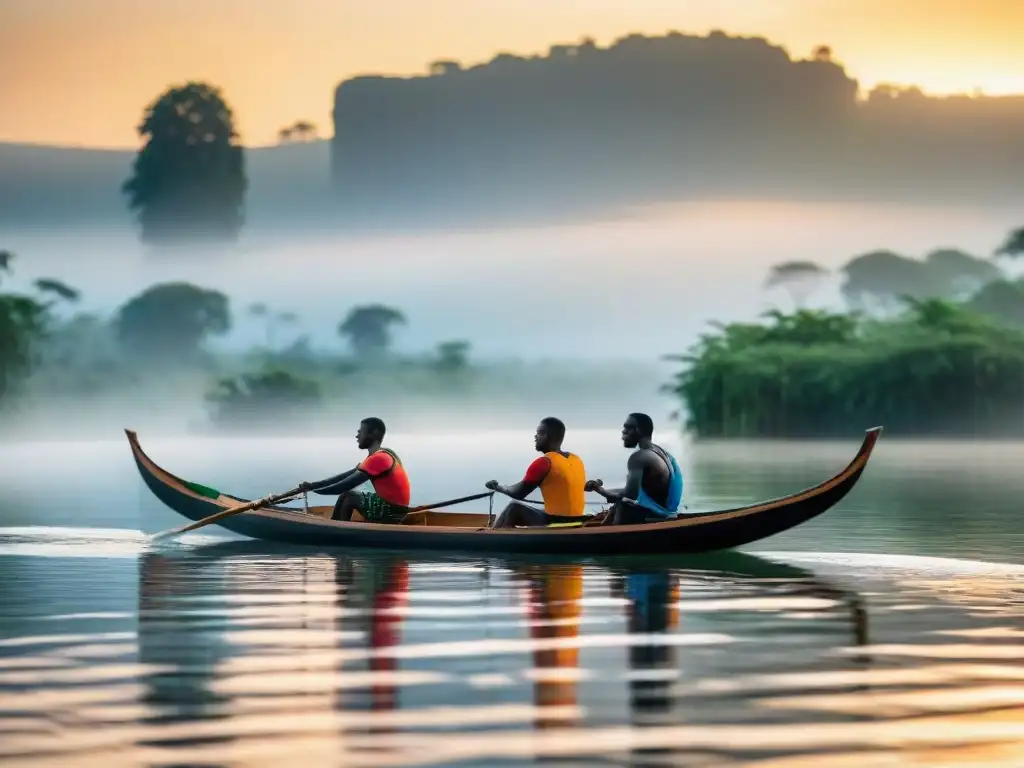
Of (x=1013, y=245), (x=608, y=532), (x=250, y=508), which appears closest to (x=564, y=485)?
(x=608, y=532)

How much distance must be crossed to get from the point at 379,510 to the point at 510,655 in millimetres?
6719

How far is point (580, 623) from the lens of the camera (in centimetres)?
1111

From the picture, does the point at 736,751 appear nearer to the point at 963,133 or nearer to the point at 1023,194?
the point at 1023,194

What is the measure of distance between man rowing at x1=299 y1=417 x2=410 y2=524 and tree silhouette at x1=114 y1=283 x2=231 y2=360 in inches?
3029

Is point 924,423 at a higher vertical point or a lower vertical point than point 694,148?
lower

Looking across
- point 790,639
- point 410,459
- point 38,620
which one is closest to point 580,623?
point 790,639

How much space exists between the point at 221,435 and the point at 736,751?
77751 millimetres

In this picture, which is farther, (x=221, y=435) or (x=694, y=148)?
(x=694, y=148)

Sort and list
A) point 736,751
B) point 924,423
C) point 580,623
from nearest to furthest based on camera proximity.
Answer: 1. point 736,751
2. point 580,623
3. point 924,423

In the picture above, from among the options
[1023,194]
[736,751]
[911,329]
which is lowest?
[736,751]

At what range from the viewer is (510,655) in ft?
32.0

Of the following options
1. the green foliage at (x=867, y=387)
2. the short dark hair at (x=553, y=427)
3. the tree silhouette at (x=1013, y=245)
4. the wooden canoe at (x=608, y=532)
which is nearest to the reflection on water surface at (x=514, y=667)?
the wooden canoe at (x=608, y=532)

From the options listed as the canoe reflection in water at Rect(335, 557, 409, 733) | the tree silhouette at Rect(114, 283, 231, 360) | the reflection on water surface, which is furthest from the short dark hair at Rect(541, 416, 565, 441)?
the tree silhouette at Rect(114, 283, 231, 360)

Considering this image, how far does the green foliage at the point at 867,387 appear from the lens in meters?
56.1
